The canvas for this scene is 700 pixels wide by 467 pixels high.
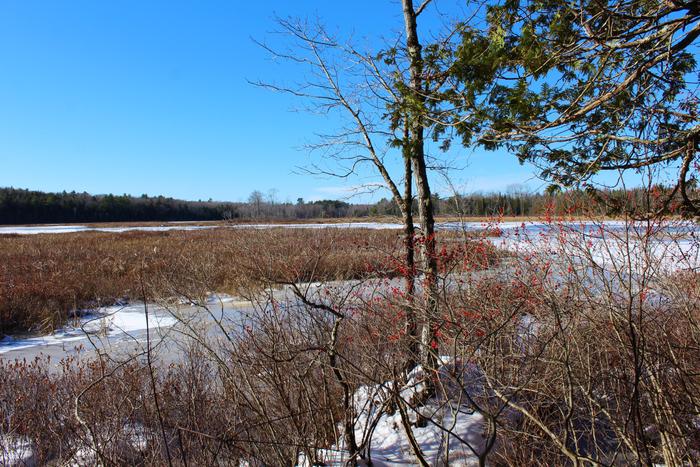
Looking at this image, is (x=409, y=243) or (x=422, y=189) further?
(x=409, y=243)

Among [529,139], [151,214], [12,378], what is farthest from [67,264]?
[151,214]

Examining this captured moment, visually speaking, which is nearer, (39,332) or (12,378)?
(12,378)

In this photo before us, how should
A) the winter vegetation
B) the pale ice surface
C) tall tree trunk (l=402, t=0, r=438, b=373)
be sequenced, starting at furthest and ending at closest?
the pale ice surface < tall tree trunk (l=402, t=0, r=438, b=373) < the winter vegetation

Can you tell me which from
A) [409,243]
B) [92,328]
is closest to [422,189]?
[409,243]

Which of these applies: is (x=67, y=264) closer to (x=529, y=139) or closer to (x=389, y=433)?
(x=389, y=433)

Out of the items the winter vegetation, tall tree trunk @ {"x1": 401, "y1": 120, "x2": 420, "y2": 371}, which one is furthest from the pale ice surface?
tall tree trunk @ {"x1": 401, "y1": 120, "x2": 420, "y2": 371}

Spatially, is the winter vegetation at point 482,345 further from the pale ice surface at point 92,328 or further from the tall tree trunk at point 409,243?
the pale ice surface at point 92,328

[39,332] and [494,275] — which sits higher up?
[494,275]

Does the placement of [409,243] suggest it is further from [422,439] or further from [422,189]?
Answer: [422,439]

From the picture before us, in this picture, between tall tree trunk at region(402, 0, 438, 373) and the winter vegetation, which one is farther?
tall tree trunk at region(402, 0, 438, 373)

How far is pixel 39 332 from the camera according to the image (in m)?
9.30

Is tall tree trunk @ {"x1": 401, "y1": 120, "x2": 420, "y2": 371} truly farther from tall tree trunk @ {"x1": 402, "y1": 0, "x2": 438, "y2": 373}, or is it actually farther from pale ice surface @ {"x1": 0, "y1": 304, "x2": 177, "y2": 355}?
pale ice surface @ {"x1": 0, "y1": 304, "x2": 177, "y2": 355}

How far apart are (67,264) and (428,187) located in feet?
50.5

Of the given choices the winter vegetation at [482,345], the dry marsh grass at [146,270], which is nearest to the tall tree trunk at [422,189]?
the winter vegetation at [482,345]
